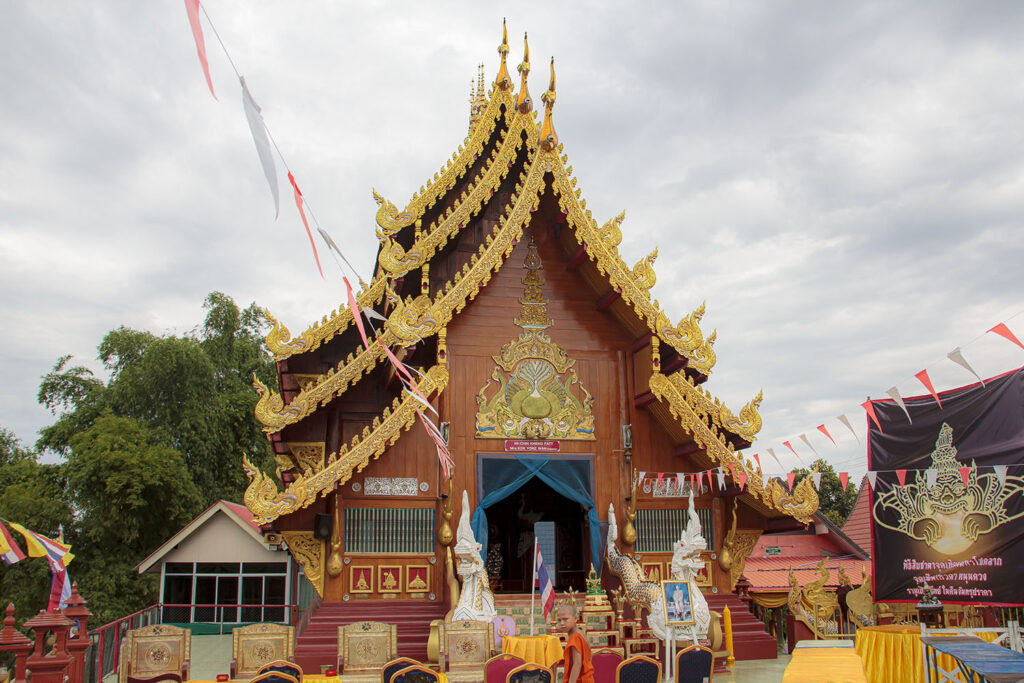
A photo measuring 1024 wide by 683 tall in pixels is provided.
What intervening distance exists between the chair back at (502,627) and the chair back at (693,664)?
9.10 ft

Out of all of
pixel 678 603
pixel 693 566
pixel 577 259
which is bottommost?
pixel 678 603

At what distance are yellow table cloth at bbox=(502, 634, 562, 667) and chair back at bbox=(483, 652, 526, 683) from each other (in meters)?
1.06

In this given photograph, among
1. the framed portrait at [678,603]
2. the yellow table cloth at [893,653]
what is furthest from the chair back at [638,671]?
the yellow table cloth at [893,653]

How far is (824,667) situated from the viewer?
5922 millimetres

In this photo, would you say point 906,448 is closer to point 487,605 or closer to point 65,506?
point 487,605

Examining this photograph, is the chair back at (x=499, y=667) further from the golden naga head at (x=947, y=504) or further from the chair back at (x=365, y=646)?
the golden naga head at (x=947, y=504)

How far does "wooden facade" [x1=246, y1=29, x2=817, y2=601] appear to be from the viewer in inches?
374

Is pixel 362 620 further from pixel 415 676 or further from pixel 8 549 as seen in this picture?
pixel 8 549

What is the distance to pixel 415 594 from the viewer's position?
376 inches

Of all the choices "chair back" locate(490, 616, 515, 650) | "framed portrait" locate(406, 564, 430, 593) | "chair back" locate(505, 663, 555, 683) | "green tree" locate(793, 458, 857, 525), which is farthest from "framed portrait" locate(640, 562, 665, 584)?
"green tree" locate(793, 458, 857, 525)

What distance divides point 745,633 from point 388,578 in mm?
4615

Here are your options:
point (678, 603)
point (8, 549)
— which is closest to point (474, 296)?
point (678, 603)

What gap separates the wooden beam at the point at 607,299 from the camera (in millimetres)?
10672

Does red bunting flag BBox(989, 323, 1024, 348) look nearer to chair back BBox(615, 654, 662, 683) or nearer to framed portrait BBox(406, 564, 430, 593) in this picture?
chair back BBox(615, 654, 662, 683)
